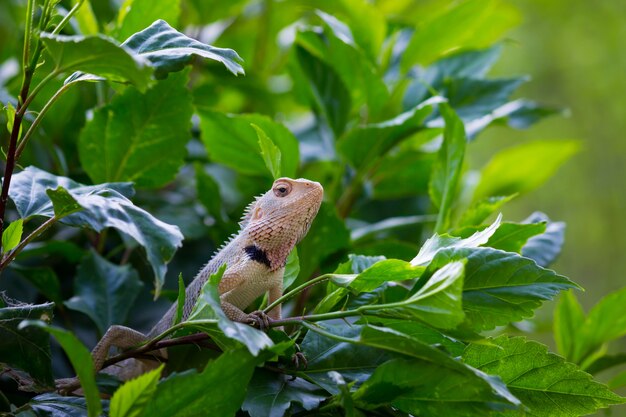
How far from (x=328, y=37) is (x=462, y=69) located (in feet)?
0.80

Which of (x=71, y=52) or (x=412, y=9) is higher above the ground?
(x=71, y=52)

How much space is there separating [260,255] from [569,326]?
479 millimetres

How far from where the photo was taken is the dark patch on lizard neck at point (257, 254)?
2.74 feet

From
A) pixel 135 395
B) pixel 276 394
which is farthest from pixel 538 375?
pixel 135 395

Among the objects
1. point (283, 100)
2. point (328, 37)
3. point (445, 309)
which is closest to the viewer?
point (445, 309)

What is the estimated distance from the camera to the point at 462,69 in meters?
1.16

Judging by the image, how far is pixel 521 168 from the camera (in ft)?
4.25

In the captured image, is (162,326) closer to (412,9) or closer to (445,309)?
(445,309)

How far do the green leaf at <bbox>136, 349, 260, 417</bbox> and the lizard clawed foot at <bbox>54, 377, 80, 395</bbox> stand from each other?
0.85ft

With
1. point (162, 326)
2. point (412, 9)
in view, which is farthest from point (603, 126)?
point (162, 326)

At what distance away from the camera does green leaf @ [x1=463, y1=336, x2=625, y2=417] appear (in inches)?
23.8

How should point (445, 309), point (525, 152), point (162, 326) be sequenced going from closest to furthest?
point (445, 309) → point (162, 326) → point (525, 152)

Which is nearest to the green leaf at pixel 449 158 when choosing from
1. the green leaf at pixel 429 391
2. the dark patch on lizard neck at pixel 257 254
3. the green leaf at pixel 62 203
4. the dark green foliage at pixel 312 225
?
the dark green foliage at pixel 312 225

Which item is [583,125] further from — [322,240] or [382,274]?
[382,274]
